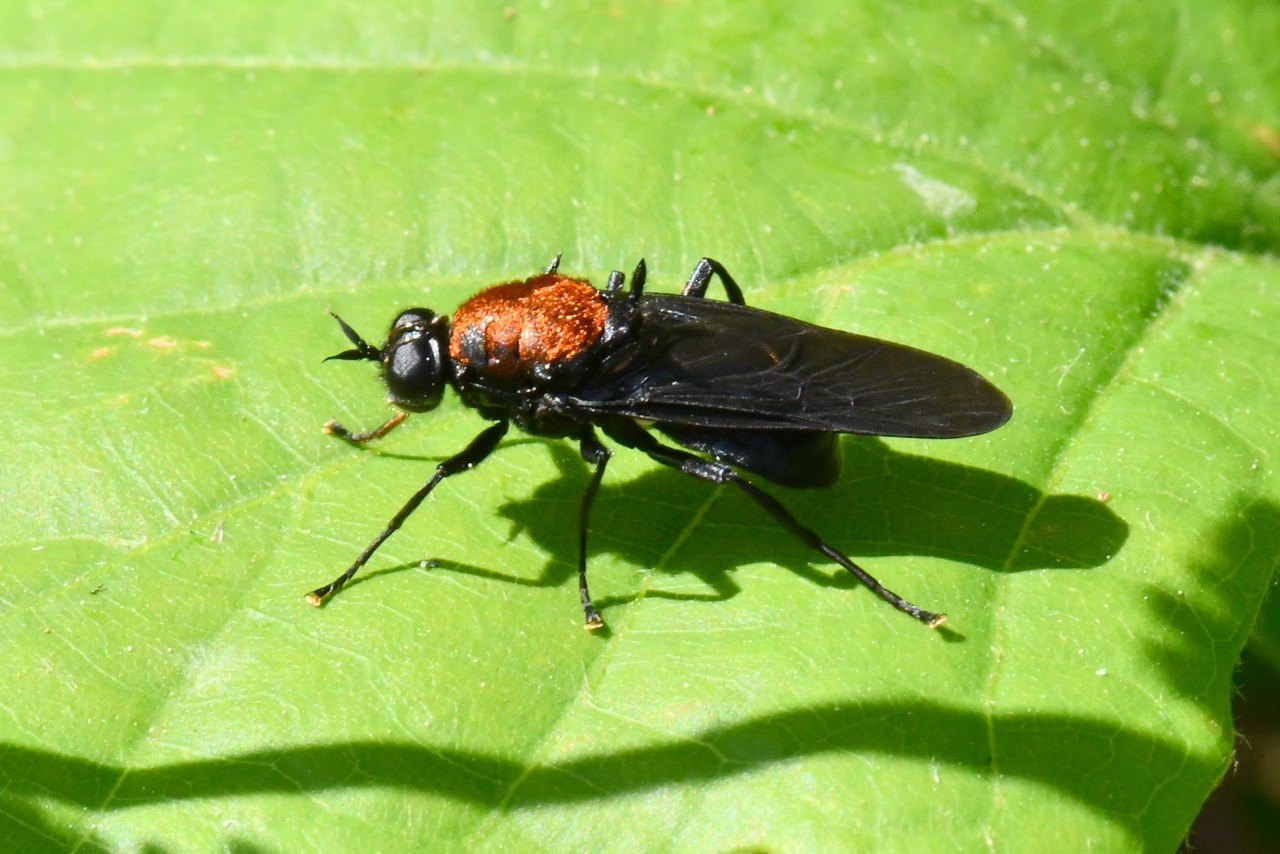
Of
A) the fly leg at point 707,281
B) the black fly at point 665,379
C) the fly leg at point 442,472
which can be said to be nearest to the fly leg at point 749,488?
the black fly at point 665,379

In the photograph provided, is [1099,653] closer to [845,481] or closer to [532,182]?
[845,481]

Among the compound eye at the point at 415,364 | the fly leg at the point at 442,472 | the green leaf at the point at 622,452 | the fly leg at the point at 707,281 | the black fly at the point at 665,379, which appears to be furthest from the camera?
the fly leg at the point at 707,281

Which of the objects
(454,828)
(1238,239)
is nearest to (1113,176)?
(1238,239)

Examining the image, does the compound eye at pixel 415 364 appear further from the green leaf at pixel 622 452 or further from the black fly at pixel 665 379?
the green leaf at pixel 622 452

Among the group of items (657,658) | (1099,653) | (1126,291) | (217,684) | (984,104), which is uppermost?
(984,104)

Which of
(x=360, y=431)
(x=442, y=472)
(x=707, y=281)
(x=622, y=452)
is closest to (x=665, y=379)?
(x=622, y=452)

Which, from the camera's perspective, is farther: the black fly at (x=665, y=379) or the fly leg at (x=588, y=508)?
the black fly at (x=665, y=379)

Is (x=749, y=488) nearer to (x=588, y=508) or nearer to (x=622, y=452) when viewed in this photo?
(x=588, y=508)
